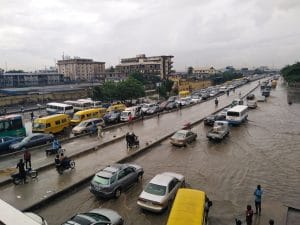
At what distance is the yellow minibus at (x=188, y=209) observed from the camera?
9648 millimetres

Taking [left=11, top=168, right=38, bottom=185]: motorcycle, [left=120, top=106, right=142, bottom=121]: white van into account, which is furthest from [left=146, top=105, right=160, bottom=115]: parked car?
[left=11, top=168, right=38, bottom=185]: motorcycle

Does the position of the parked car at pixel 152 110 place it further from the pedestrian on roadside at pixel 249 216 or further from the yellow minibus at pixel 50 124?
the pedestrian on roadside at pixel 249 216

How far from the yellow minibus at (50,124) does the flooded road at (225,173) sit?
1109cm

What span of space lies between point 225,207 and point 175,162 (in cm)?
702

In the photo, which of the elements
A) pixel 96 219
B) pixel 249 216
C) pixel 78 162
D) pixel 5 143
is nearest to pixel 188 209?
pixel 249 216

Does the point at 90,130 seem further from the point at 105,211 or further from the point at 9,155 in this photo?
the point at 105,211

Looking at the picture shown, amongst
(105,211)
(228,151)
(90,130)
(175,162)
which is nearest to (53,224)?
(105,211)

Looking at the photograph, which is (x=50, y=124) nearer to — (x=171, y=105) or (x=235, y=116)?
(x=235, y=116)

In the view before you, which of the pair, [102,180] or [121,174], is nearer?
[102,180]

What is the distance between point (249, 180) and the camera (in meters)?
16.6

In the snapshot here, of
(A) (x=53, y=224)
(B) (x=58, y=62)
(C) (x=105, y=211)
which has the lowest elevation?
(A) (x=53, y=224)

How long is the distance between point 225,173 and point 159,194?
6.70 m

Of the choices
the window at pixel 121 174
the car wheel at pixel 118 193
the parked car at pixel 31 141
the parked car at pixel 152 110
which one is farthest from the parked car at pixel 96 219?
the parked car at pixel 152 110

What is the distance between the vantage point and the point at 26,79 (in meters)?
115
